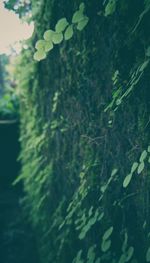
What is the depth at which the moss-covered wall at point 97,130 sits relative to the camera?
1.61 metres

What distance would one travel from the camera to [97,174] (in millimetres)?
2133

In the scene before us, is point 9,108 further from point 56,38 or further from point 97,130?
point 56,38

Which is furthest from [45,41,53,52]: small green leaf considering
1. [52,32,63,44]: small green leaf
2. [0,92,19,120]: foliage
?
[0,92,19,120]: foliage

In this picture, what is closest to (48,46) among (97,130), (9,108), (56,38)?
(56,38)

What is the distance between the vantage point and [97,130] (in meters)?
2.14

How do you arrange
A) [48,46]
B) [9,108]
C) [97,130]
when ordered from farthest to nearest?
[9,108], [97,130], [48,46]

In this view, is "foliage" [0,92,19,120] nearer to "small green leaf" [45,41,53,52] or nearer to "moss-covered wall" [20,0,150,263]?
"moss-covered wall" [20,0,150,263]

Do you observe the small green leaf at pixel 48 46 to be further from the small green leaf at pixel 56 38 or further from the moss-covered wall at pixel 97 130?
the moss-covered wall at pixel 97 130

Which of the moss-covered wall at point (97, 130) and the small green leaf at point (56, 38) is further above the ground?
the small green leaf at point (56, 38)

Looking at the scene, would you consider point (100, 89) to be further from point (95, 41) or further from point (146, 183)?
point (146, 183)

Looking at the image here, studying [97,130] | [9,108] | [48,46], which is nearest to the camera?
[48,46]

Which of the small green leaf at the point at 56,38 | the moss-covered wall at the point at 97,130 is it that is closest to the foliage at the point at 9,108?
the moss-covered wall at the point at 97,130

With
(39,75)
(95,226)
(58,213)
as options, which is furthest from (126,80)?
(39,75)

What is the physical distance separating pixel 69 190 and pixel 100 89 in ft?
3.53
